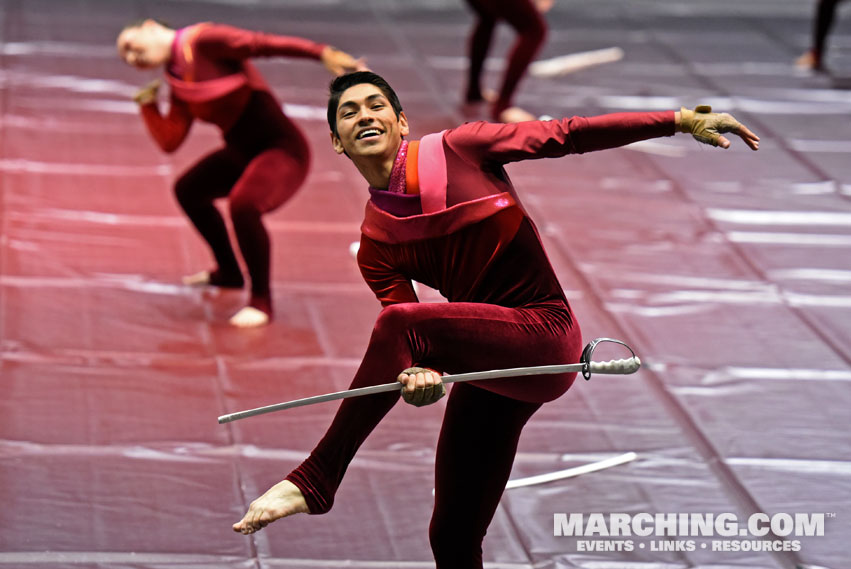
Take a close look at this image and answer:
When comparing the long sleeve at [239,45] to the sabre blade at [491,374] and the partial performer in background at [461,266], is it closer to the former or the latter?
the partial performer in background at [461,266]

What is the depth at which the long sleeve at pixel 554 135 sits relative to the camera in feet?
6.43

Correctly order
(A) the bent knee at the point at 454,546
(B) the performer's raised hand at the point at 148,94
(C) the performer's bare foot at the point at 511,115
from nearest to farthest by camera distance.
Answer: (A) the bent knee at the point at 454,546, (B) the performer's raised hand at the point at 148,94, (C) the performer's bare foot at the point at 511,115

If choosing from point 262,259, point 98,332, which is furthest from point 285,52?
point 98,332

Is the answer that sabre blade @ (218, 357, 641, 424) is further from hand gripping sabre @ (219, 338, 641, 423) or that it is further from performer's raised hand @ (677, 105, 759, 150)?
performer's raised hand @ (677, 105, 759, 150)

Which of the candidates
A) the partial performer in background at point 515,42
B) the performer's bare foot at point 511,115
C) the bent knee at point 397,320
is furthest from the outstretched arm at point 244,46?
the performer's bare foot at point 511,115

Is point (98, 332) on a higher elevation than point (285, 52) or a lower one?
lower

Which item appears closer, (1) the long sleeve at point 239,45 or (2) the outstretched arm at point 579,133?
(2) the outstretched arm at point 579,133

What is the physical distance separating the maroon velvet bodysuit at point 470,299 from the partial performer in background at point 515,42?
3.25 meters

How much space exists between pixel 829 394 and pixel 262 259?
1720 mm

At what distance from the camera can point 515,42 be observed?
5.34 meters

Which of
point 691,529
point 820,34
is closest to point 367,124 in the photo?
point 691,529

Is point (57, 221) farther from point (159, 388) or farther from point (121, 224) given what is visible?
point (159, 388)

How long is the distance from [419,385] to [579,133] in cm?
52

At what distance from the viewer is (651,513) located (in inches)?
107
